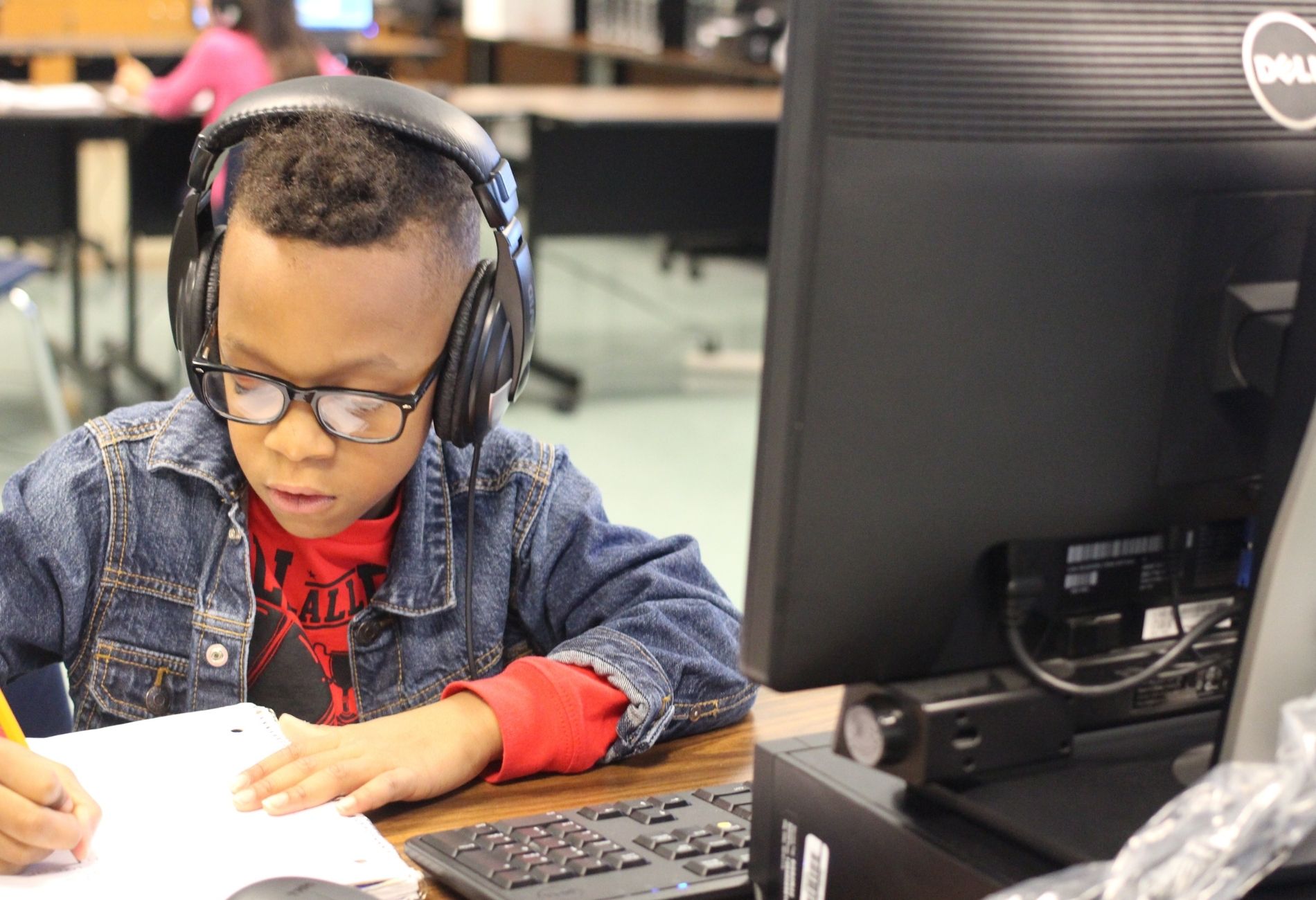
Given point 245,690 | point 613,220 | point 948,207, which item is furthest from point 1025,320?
point 613,220

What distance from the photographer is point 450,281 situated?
92 cm

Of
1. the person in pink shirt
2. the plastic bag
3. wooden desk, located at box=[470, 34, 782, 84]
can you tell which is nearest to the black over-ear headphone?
the plastic bag

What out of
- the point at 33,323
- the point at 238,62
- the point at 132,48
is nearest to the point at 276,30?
the point at 238,62

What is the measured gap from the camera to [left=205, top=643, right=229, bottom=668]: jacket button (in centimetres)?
93

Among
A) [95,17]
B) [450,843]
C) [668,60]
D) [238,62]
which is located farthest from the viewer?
[95,17]

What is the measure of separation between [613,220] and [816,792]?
3.73m

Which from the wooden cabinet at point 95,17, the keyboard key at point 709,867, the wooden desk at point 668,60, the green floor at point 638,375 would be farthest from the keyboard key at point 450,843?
the wooden cabinet at point 95,17

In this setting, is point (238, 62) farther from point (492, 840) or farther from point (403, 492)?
point (492, 840)

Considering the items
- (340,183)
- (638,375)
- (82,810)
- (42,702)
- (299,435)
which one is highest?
(340,183)

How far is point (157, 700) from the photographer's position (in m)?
0.94

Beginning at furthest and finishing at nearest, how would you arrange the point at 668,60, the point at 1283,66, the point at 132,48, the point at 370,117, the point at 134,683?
the point at 668,60, the point at 132,48, the point at 134,683, the point at 370,117, the point at 1283,66

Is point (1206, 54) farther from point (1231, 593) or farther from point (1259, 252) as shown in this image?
point (1231, 593)

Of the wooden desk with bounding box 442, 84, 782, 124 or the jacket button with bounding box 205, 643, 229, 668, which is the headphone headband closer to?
the jacket button with bounding box 205, 643, 229, 668

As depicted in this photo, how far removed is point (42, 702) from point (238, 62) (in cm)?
281
